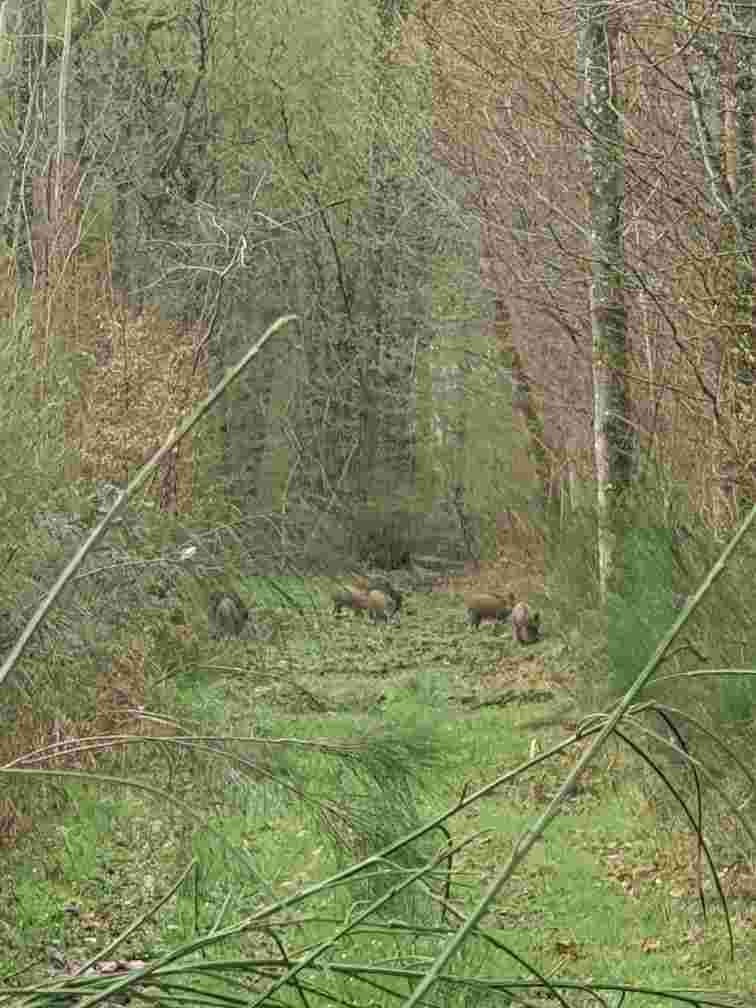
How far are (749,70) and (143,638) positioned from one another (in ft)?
12.1

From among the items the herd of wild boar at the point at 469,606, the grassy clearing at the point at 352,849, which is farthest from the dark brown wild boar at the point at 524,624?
the grassy clearing at the point at 352,849

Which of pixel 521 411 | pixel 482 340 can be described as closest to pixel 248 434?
pixel 482 340

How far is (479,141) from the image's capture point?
14336 mm

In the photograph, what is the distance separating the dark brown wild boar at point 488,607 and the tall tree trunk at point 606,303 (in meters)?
7.75

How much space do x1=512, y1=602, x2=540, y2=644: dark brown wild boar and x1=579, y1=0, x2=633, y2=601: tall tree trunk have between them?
21.8 ft

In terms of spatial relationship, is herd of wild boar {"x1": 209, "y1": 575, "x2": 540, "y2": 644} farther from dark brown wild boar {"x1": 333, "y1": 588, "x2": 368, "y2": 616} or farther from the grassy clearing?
the grassy clearing

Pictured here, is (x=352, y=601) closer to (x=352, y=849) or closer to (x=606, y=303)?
(x=606, y=303)

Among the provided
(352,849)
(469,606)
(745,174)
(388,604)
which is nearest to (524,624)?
(469,606)

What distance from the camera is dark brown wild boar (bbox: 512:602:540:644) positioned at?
1730 cm

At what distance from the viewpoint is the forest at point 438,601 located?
2.23 metres

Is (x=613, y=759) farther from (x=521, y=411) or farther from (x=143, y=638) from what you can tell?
(x=521, y=411)

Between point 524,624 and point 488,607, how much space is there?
1.17 m

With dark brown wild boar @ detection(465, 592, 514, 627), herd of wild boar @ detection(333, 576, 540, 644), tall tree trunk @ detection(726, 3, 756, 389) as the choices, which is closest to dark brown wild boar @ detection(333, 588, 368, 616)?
herd of wild boar @ detection(333, 576, 540, 644)

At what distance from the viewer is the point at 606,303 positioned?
10.3m
